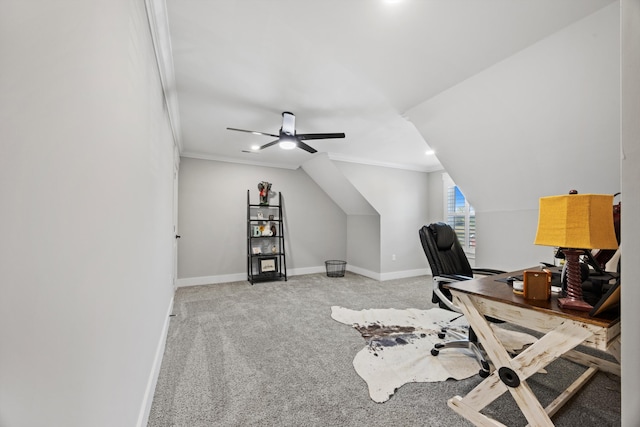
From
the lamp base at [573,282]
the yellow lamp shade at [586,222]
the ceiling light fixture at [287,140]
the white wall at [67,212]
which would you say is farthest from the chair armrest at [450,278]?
the white wall at [67,212]

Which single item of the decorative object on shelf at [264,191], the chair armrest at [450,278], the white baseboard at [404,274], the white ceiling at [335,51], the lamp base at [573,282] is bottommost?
the white baseboard at [404,274]

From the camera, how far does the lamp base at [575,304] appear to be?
3.89ft

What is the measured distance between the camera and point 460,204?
5164mm

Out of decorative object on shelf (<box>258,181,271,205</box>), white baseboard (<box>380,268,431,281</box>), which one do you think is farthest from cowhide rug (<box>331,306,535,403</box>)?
decorative object on shelf (<box>258,181,271,205</box>)

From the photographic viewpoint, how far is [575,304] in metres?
1.21

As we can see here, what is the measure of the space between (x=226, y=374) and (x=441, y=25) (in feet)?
9.21

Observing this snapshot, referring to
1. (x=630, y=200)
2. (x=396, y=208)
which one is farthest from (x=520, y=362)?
(x=396, y=208)

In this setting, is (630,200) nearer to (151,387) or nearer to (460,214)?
(151,387)

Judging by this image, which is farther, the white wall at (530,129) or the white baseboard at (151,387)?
the white wall at (530,129)

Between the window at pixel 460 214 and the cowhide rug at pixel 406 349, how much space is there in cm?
234

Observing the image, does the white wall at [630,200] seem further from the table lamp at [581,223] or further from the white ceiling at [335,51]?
the white ceiling at [335,51]

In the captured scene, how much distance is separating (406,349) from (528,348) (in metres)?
1.20

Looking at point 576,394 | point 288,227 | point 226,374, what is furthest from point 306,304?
point 576,394

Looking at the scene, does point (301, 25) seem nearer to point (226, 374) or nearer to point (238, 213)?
point (226, 374)
